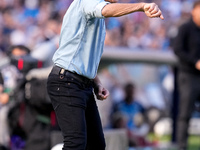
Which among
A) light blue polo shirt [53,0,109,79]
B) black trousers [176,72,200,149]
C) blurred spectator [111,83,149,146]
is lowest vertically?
blurred spectator [111,83,149,146]

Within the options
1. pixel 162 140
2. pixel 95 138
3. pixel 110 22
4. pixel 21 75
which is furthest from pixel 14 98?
pixel 110 22

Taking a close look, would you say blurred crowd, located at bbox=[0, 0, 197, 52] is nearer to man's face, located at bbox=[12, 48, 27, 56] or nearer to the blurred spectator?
the blurred spectator

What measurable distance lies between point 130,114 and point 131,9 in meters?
6.20

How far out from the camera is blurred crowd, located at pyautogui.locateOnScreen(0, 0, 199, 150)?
337 inches

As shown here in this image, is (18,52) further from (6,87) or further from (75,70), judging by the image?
(75,70)

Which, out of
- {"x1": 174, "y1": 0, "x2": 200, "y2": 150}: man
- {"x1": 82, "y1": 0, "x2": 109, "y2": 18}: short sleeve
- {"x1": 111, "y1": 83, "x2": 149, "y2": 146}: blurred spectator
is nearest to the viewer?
{"x1": 82, "y1": 0, "x2": 109, "y2": 18}: short sleeve

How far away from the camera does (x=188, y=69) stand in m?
7.44

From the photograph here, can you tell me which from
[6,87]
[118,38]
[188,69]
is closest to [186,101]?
[188,69]

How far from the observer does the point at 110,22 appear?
562 inches

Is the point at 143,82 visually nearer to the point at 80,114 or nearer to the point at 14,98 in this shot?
the point at 14,98

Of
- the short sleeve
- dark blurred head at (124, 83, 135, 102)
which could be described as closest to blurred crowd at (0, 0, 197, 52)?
dark blurred head at (124, 83, 135, 102)

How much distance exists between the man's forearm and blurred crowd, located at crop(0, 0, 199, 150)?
2961 mm

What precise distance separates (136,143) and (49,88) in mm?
4170

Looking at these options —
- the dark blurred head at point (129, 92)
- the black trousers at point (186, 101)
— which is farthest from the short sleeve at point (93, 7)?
the dark blurred head at point (129, 92)
